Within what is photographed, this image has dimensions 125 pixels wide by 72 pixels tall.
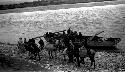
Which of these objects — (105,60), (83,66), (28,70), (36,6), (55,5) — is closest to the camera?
(28,70)

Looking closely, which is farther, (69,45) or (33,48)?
(33,48)

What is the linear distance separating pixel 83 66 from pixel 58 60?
10.3ft

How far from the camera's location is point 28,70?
1697 centimetres

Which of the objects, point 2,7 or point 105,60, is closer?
point 105,60

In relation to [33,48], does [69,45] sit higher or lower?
higher

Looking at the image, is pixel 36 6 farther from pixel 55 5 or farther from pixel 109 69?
pixel 109 69

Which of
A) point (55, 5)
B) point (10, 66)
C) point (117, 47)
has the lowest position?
point (55, 5)

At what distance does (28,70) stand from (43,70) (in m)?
1.22

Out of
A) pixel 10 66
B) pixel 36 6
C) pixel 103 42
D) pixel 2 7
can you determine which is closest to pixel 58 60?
pixel 10 66

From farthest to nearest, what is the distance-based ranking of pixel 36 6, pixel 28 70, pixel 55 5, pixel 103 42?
pixel 55 5, pixel 36 6, pixel 103 42, pixel 28 70

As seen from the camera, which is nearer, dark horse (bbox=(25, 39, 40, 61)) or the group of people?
the group of people

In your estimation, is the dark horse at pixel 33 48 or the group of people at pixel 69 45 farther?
the dark horse at pixel 33 48

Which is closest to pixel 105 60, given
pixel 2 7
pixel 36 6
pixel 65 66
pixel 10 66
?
pixel 65 66

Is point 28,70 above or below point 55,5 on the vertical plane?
above
